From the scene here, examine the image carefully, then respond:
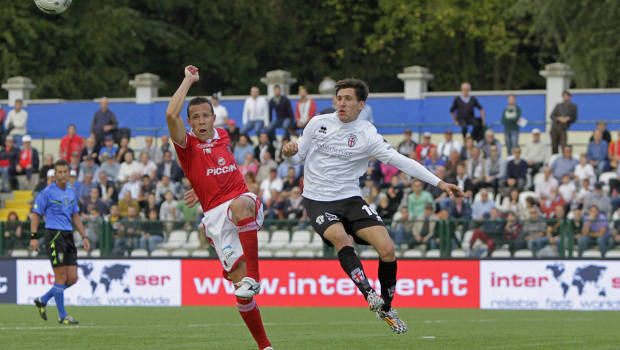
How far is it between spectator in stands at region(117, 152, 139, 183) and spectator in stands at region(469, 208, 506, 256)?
788 centimetres

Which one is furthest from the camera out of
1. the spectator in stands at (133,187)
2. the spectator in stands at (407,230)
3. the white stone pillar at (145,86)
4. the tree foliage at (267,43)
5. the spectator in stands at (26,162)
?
Result: the tree foliage at (267,43)

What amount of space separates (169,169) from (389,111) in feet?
23.1

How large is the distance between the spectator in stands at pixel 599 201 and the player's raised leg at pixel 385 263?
1114 centimetres

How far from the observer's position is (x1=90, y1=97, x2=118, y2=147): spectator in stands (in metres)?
27.6

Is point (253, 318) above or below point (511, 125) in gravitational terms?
below

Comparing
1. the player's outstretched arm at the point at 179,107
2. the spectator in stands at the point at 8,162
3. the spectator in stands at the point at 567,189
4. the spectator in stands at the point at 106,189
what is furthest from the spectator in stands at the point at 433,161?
the player's outstretched arm at the point at 179,107

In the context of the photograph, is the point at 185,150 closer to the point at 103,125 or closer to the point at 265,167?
the point at 265,167

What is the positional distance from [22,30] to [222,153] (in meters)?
30.2

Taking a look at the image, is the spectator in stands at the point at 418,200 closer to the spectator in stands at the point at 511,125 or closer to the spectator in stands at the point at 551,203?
the spectator in stands at the point at 551,203

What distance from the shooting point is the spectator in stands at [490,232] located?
21.3m

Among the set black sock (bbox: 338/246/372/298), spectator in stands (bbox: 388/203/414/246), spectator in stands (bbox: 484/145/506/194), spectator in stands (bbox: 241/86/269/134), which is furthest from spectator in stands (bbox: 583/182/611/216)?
black sock (bbox: 338/246/372/298)

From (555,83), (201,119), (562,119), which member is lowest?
(562,119)

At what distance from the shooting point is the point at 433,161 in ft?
79.5

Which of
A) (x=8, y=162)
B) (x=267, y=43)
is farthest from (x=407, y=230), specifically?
(x=267, y=43)
